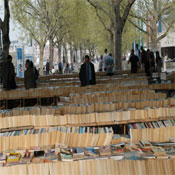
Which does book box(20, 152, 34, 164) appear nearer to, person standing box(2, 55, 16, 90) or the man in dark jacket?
the man in dark jacket

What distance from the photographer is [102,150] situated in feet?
19.2

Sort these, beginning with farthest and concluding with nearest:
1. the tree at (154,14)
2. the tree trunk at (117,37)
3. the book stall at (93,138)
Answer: the tree at (154,14) → the tree trunk at (117,37) → the book stall at (93,138)

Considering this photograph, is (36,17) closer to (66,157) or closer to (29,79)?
(29,79)

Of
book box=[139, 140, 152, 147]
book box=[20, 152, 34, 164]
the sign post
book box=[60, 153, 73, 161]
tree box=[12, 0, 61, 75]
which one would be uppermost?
tree box=[12, 0, 61, 75]

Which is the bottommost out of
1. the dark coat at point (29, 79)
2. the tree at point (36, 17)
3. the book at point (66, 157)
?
the book at point (66, 157)

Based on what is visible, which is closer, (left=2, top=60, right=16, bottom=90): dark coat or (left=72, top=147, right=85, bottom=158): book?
(left=72, top=147, right=85, bottom=158): book

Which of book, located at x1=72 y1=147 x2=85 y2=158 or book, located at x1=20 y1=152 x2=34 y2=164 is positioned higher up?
book, located at x1=72 y1=147 x2=85 y2=158

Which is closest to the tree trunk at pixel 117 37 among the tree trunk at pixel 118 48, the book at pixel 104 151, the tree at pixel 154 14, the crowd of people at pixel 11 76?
A: the tree trunk at pixel 118 48

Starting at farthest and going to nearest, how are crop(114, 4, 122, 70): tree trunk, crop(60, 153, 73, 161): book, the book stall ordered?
Answer: crop(114, 4, 122, 70): tree trunk < crop(60, 153, 73, 161): book < the book stall

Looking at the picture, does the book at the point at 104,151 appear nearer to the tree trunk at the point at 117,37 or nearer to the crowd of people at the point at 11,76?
the crowd of people at the point at 11,76

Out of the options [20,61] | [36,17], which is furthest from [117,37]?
[36,17]

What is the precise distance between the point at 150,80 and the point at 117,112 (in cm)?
614

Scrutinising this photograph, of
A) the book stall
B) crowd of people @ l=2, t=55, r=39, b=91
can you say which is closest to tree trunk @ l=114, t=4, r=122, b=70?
crowd of people @ l=2, t=55, r=39, b=91

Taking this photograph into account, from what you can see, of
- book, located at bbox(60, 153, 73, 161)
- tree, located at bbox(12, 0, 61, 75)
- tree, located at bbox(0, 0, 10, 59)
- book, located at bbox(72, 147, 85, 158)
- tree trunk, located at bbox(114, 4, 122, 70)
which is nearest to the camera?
book, located at bbox(60, 153, 73, 161)
